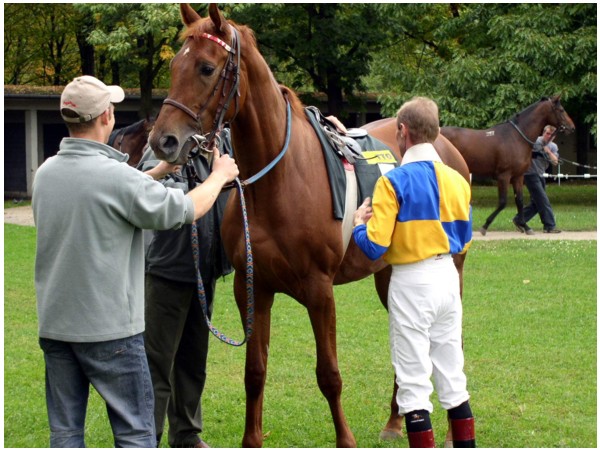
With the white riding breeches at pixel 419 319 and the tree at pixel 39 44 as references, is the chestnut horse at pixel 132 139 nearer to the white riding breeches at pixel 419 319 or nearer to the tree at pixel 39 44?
the white riding breeches at pixel 419 319

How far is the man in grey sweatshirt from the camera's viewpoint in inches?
137

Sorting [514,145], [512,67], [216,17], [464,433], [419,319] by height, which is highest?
[512,67]

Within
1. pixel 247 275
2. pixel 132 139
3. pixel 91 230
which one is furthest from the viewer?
pixel 132 139

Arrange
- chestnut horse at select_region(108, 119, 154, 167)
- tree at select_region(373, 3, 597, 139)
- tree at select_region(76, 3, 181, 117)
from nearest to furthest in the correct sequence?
chestnut horse at select_region(108, 119, 154, 167)
tree at select_region(373, 3, 597, 139)
tree at select_region(76, 3, 181, 117)

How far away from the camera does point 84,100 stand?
11.5ft

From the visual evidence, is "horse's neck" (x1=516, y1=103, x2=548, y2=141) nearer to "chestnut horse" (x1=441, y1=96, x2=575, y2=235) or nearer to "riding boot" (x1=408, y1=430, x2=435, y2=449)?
"chestnut horse" (x1=441, y1=96, x2=575, y2=235)

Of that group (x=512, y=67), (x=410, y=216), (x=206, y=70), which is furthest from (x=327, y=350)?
(x=512, y=67)

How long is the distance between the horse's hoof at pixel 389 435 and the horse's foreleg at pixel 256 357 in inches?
32.7

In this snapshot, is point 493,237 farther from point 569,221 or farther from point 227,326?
point 227,326

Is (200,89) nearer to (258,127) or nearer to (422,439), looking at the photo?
(258,127)

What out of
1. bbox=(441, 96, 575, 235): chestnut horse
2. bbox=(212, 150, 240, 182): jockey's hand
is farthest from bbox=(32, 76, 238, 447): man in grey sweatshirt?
bbox=(441, 96, 575, 235): chestnut horse

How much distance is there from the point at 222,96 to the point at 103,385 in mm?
1551

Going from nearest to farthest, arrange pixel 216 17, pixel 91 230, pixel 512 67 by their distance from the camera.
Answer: pixel 91 230 → pixel 216 17 → pixel 512 67

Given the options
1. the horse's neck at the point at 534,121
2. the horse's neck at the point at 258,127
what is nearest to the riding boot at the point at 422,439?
the horse's neck at the point at 258,127
